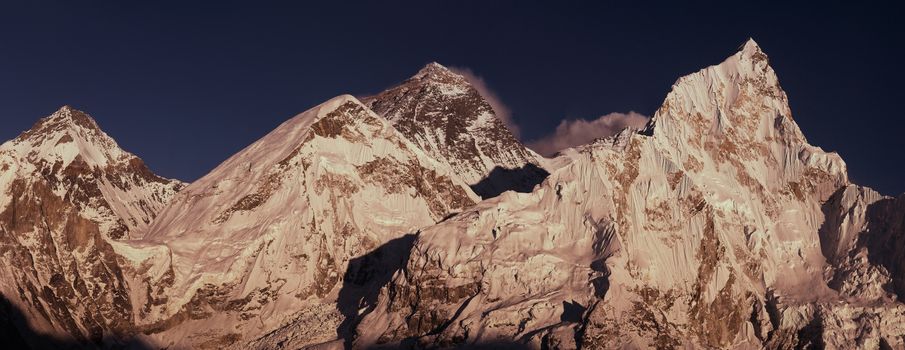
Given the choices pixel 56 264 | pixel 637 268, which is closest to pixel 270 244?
pixel 56 264

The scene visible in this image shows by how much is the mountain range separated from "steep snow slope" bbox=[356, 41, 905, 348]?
0.90 ft

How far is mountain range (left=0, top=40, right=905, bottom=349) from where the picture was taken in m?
162

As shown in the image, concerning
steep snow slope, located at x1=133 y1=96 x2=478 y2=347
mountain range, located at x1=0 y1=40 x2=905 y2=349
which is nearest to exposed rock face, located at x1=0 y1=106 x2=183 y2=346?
mountain range, located at x1=0 y1=40 x2=905 y2=349

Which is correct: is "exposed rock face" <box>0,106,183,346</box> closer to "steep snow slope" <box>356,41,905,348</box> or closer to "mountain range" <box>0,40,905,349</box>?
"mountain range" <box>0,40,905,349</box>

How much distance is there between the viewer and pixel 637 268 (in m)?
167

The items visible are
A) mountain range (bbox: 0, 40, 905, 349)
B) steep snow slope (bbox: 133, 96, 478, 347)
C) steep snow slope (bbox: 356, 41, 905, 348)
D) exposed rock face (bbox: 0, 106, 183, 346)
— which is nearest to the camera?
steep snow slope (bbox: 356, 41, 905, 348)

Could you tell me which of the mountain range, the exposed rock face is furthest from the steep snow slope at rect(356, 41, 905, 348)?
the exposed rock face

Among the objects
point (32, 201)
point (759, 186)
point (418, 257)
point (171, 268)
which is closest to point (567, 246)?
point (418, 257)

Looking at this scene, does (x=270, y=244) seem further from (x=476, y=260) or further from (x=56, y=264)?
(x=476, y=260)

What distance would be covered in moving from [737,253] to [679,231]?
38.5 ft

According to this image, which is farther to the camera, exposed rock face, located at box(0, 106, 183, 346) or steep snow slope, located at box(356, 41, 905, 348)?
exposed rock face, located at box(0, 106, 183, 346)

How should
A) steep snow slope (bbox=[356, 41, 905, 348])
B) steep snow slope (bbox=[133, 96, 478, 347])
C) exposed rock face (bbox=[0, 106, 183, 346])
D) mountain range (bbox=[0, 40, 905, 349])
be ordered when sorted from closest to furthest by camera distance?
1. steep snow slope (bbox=[356, 41, 905, 348])
2. mountain range (bbox=[0, 40, 905, 349])
3. exposed rock face (bbox=[0, 106, 183, 346])
4. steep snow slope (bbox=[133, 96, 478, 347])

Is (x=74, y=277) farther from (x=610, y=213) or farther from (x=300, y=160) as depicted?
(x=610, y=213)

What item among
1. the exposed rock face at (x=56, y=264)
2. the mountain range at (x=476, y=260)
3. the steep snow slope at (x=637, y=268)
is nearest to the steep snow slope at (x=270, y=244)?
the mountain range at (x=476, y=260)
